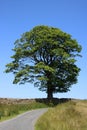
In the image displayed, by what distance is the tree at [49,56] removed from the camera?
64.7 meters

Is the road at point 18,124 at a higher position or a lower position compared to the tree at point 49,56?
lower

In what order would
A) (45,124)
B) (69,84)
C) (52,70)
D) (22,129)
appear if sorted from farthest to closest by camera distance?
(69,84)
(52,70)
(45,124)
(22,129)

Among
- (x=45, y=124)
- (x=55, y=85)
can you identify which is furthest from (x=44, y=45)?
(x=45, y=124)

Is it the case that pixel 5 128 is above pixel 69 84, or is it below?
below

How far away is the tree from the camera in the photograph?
64688 mm

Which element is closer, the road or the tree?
the road

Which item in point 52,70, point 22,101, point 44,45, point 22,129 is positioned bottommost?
point 22,129

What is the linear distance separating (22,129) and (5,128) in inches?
48.4

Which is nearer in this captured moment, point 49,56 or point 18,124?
point 18,124

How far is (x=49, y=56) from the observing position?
66750 millimetres

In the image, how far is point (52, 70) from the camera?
6250 centimetres

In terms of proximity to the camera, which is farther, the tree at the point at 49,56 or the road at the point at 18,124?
the tree at the point at 49,56

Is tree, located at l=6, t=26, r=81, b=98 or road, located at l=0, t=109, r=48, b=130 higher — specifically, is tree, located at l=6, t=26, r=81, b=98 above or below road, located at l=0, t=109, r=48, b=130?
above

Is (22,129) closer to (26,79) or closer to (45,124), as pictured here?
(45,124)
